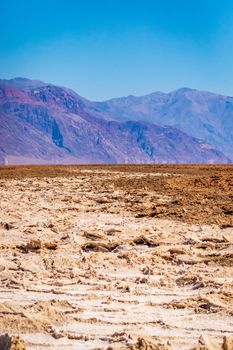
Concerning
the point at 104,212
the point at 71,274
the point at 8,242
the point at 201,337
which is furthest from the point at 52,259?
the point at 104,212

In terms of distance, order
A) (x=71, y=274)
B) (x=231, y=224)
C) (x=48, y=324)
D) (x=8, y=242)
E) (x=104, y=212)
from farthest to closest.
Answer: (x=104, y=212) < (x=231, y=224) < (x=8, y=242) < (x=71, y=274) < (x=48, y=324)

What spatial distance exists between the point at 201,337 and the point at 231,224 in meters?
6.52

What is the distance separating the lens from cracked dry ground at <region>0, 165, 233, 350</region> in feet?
14.7

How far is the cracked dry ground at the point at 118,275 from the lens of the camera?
448 centimetres

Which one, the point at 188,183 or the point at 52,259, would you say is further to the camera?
the point at 188,183

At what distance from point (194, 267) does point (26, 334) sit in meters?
3.13

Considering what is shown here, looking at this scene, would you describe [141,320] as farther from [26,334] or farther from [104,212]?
[104,212]

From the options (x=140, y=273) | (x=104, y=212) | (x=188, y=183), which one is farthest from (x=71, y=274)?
(x=188, y=183)

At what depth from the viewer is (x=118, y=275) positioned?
6.70 metres

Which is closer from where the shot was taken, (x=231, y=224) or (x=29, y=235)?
(x=29, y=235)

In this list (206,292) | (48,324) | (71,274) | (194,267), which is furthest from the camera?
(194,267)

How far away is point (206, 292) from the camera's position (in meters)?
5.79

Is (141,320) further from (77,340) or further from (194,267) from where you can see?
(194,267)

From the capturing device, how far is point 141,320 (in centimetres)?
480
